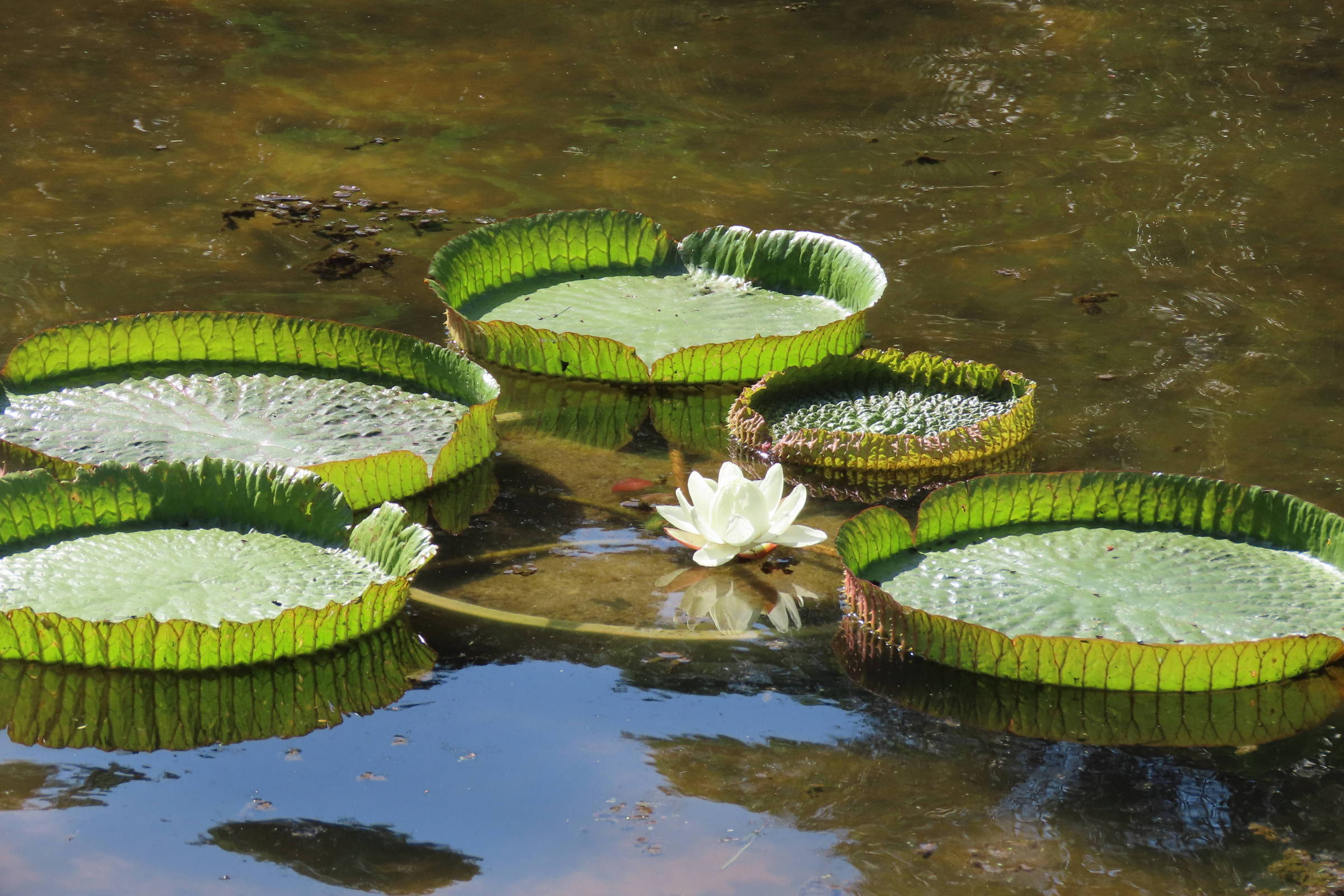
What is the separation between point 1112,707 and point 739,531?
33.2 inches

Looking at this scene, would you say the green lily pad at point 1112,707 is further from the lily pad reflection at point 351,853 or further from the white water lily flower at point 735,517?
the lily pad reflection at point 351,853

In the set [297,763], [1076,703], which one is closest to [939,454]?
[1076,703]

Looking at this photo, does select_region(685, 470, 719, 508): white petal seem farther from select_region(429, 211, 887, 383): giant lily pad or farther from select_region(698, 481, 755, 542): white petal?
select_region(429, 211, 887, 383): giant lily pad

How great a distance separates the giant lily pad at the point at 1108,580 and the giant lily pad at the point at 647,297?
3.47 ft

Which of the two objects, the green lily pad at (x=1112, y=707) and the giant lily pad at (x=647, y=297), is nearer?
the green lily pad at (x=1112, y=707)

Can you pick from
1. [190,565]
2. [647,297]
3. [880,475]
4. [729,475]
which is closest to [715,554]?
[729,475]

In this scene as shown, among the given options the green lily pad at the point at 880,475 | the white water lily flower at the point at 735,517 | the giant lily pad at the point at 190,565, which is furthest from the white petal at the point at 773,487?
the giant lily pad at the point at 190,565

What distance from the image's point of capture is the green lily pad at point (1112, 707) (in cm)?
257

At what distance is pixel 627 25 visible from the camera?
25.5ft

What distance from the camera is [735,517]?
307cm

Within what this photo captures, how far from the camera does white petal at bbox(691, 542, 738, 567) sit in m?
3.06

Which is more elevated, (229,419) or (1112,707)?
(229,419)

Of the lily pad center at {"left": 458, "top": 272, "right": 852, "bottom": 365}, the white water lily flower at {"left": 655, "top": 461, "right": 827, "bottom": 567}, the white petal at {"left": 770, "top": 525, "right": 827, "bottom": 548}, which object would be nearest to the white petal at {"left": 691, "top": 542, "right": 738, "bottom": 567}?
the white water lily flower at {"left": 655, "top": 461, "right": 827, "bottom": 567}

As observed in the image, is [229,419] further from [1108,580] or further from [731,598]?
[1108,580]
